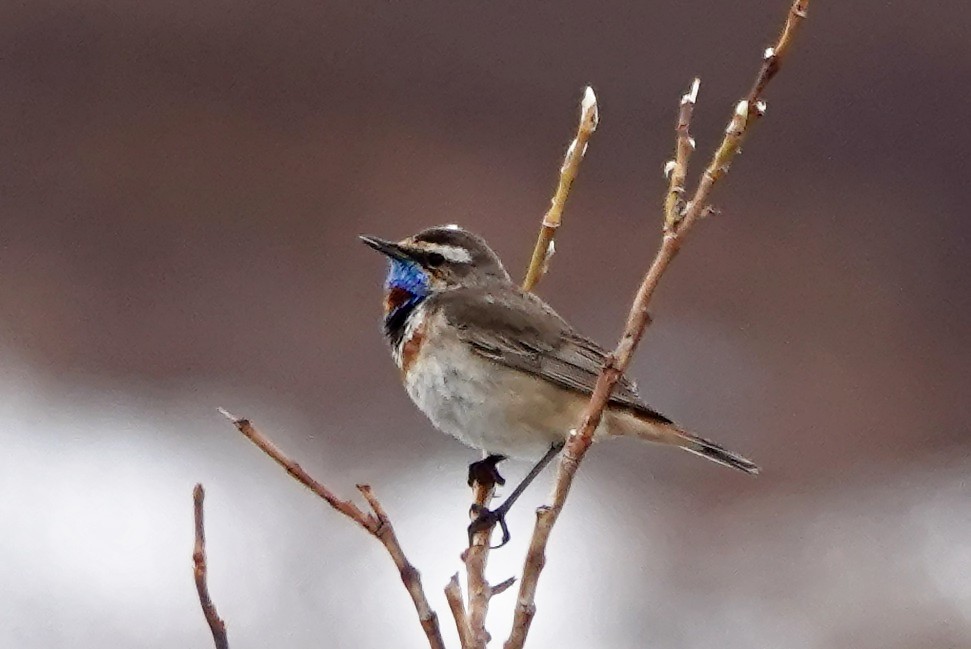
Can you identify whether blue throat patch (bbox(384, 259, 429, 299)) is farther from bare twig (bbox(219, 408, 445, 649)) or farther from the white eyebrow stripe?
bare twig (bbox(219, 408, 445, 649))

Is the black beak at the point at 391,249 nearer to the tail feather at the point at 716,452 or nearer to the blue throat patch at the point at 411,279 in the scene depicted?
the blue throat patch at the point at 411,279

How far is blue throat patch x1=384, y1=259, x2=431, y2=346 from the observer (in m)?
4.84

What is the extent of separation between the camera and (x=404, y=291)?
4883 millimetres

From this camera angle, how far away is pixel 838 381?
10.1 meters

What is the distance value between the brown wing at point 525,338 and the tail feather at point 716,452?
344 millimetres

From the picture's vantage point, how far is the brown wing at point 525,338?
4625 millimetres

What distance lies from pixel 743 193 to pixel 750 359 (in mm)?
1807

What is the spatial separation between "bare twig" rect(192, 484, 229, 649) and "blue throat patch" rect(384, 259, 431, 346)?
2411mm

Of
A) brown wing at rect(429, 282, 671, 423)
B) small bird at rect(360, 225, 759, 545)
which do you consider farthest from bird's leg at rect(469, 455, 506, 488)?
brown wing at rect(429, 282, 671, 423)

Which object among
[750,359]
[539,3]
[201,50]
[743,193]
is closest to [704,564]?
[750,359]

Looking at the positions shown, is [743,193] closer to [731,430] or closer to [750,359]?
[750,359]

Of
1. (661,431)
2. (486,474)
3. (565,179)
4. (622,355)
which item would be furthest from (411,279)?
(622,355)

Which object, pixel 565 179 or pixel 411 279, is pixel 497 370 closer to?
pixel 411 279

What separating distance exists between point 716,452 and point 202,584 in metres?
2.31
